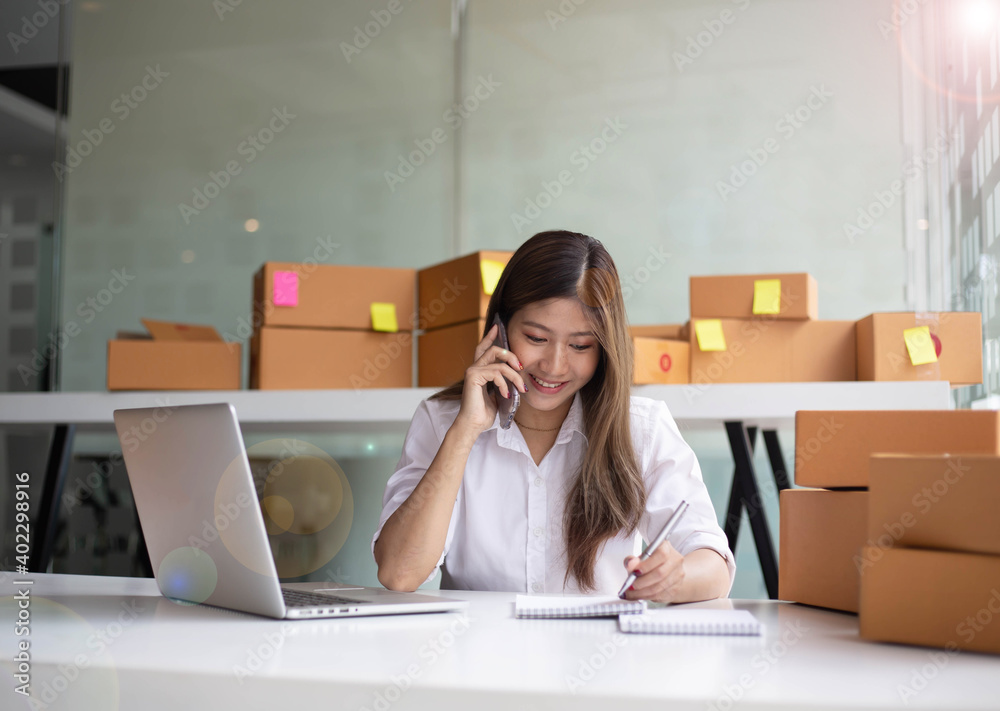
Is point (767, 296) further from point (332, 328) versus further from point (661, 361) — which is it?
point (332, 328)

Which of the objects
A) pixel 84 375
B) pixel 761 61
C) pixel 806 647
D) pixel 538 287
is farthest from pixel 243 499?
pixel 84 375

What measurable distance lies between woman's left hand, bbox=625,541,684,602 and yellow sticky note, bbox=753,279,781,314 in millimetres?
1450

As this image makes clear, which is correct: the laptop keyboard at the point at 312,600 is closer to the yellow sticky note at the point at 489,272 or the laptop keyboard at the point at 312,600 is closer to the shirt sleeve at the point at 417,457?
the shirt sleeve at the point at 417,457

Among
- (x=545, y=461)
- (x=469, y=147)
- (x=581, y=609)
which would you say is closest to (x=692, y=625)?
(x=581, y=609)

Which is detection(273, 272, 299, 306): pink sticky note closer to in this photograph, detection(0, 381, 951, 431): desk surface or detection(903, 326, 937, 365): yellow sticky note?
detection(0, 381, 951, 431): desk surface

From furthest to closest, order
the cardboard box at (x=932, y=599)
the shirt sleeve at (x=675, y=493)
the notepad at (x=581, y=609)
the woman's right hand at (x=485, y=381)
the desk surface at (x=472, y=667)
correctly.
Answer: the woman's right hand at (x=485, y=381)
the shirt sleeve at (x=675, y=493)
the notepad at (x=581, y=609)
the cardboard box at (x=932, y=599)
the desk surface at (x=472, y=667)

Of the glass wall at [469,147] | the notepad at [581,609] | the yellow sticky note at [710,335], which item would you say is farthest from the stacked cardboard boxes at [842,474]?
the glass wall at [469,147]

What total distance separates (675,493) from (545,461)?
0.23 metres

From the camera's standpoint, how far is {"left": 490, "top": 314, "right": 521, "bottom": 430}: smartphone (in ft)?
4.63

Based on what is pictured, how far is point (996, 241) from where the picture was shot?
2.48 metres

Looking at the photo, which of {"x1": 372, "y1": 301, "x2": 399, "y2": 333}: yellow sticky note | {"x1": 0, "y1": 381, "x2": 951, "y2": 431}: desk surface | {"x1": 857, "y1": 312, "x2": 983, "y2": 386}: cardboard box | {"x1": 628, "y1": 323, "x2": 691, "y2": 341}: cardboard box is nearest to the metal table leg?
{"x1": 0, "y1": 381, "x2": 951, "y2": 431}: desk surface

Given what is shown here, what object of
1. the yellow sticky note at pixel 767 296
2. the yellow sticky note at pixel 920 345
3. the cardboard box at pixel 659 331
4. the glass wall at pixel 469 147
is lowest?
the yellow sticky note at pixel 920 345

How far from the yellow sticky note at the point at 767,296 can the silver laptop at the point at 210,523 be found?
5.24 ft

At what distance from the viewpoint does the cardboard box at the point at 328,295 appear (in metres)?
2.48
